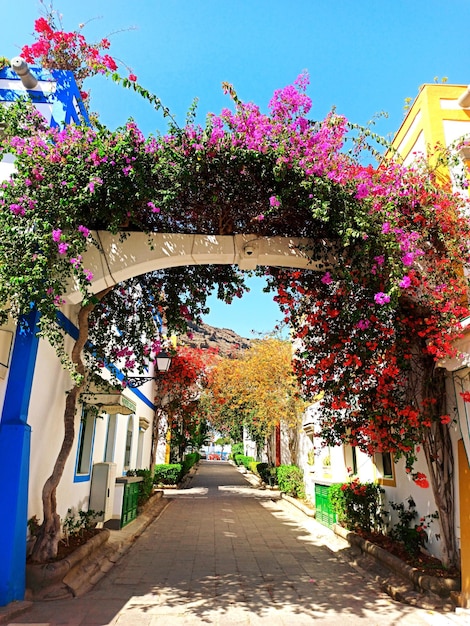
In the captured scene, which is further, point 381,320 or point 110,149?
point 381,320

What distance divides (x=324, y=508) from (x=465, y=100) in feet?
28.0

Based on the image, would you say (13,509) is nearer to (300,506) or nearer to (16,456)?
(16,456)

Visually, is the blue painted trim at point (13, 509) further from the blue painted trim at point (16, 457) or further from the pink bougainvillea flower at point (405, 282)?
the pink bougainvillea flower at point (405, 282)

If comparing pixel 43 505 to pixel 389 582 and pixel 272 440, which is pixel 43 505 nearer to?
pixel 389 582

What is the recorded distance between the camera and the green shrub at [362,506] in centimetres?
808

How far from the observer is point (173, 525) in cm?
1093

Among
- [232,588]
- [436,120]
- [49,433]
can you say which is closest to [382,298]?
[436,120]

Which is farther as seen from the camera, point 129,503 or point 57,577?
point 129,503

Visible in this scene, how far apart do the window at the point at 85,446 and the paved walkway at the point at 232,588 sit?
1554 millimetres

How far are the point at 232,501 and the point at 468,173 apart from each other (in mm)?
13222

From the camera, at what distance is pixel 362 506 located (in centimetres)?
830

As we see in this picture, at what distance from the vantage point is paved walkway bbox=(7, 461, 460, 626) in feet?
15.5

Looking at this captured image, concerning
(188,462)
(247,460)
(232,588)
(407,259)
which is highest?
(407,259)

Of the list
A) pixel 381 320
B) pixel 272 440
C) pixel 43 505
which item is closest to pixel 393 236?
pixel 381 320
